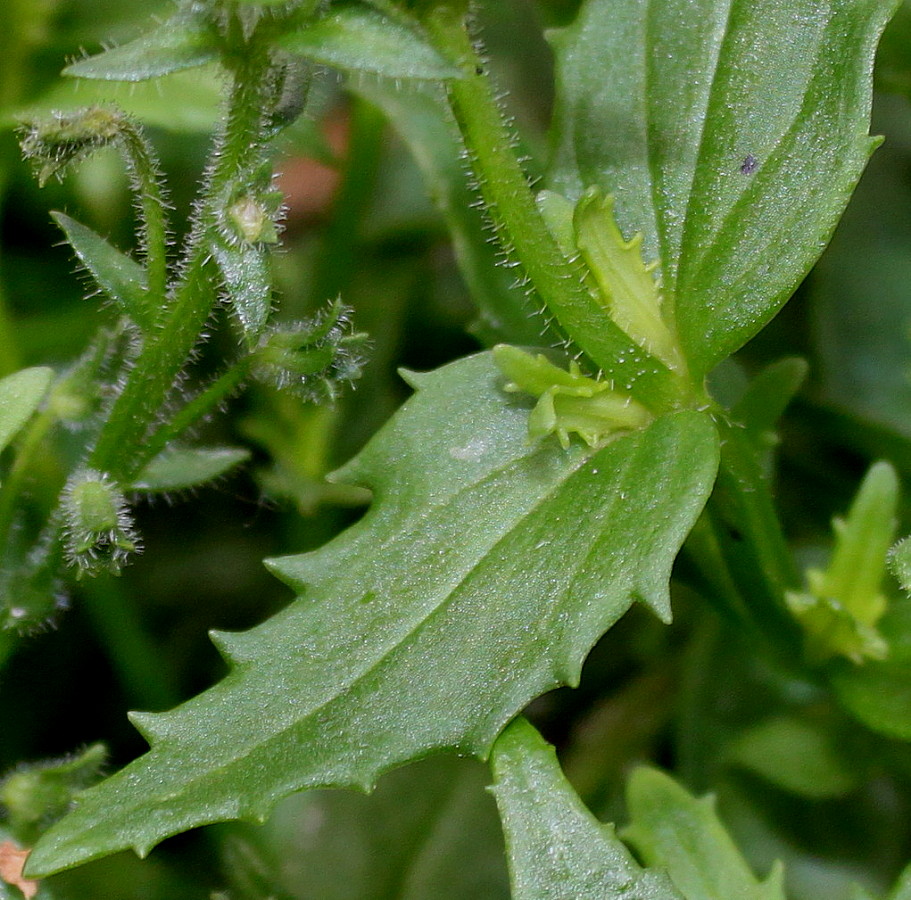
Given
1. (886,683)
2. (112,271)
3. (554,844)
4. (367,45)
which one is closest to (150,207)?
(112,271)

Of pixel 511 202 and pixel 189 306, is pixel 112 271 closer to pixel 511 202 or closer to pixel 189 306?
pixel 189 306

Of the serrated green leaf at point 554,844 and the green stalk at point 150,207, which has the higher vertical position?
the green stalk at point 150,207

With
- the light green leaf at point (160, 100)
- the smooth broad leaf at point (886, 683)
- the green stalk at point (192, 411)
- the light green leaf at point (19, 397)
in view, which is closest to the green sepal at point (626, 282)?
the green stalk at point (192, 411)

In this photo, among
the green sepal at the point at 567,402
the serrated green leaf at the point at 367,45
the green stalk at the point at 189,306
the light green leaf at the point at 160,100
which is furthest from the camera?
the light green leaf at the point at 160,100

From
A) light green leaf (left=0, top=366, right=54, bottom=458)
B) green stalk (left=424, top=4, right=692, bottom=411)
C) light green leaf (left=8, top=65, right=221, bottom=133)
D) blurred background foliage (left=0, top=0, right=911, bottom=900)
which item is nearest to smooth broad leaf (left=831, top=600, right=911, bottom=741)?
blurred background foliage (left=0, top=0, right=911, bottom=900)

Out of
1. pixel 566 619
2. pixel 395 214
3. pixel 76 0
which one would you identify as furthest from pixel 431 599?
pixel 76 0

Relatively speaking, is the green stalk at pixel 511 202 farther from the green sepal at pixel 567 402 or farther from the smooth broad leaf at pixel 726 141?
the smooth broad leaf at pixel 726 141
